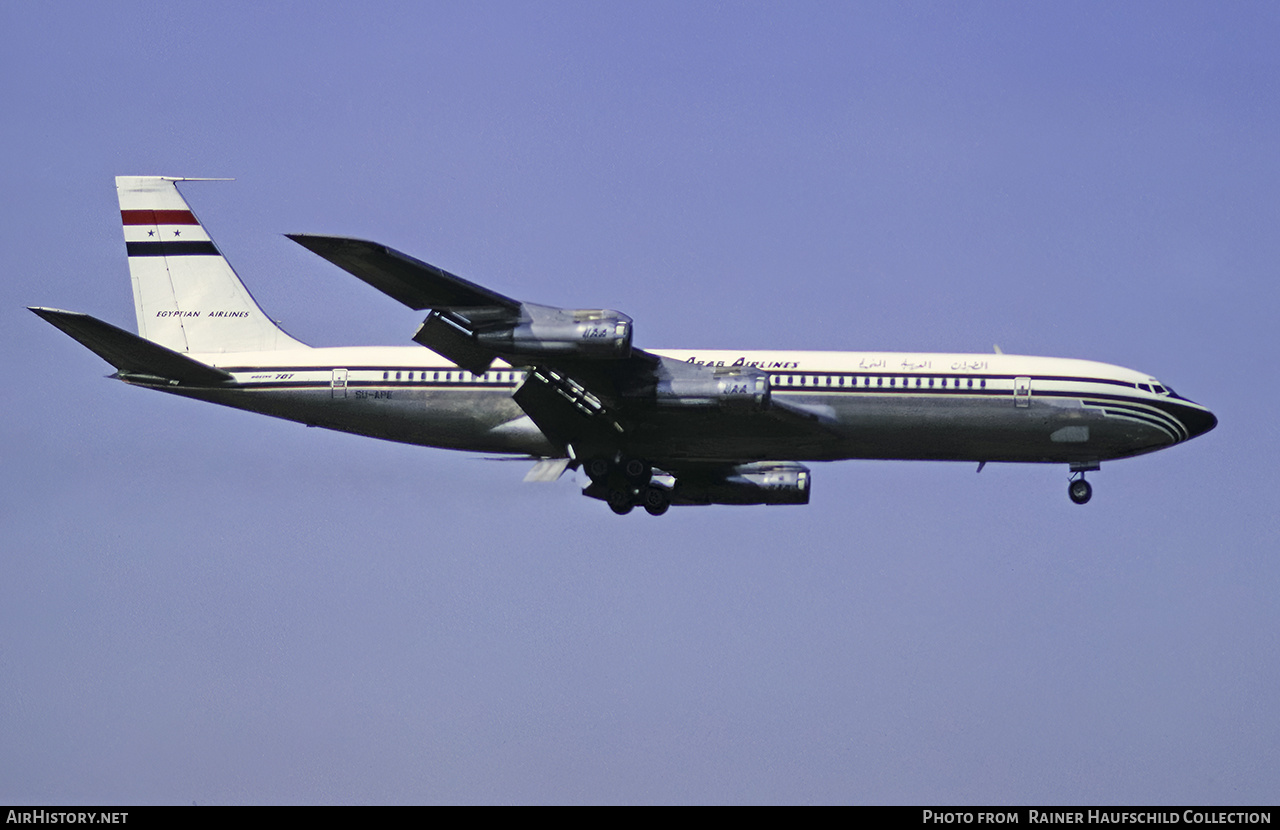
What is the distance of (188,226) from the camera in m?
51.5

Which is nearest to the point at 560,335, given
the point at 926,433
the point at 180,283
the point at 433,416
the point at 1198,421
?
the point at 433,416

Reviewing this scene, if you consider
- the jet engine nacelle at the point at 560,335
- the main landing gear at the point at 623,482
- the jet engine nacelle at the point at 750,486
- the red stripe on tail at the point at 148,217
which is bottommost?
the main landing gear at the point at 623,482

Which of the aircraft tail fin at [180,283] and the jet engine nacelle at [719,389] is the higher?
the aircraft tail fin at [180,283]

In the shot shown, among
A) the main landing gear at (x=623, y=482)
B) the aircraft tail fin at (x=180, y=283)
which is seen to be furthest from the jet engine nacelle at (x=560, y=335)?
the aircraft tail fin at (x=180, y=283)

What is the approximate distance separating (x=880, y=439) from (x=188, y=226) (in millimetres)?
22701

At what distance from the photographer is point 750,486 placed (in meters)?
50.1

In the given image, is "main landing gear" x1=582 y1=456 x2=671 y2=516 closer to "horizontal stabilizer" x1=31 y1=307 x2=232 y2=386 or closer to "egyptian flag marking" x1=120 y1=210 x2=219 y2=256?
"horizontal stabilizer" x1=31 y1=307 x2=232 y2=386

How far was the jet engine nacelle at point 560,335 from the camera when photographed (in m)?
40.2

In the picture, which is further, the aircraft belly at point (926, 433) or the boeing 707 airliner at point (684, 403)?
the aircraft belly at point (926, 433)

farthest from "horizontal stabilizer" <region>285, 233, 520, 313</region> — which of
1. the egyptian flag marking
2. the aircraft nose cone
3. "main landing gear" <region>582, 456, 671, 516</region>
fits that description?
the aircraft nose cone

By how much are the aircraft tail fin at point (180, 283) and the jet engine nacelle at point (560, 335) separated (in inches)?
407

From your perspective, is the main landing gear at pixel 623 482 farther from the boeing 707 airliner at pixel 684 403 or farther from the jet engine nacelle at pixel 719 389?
the jet engine nacelle at pixel 719 389

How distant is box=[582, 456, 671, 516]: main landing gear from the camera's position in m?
45.2
